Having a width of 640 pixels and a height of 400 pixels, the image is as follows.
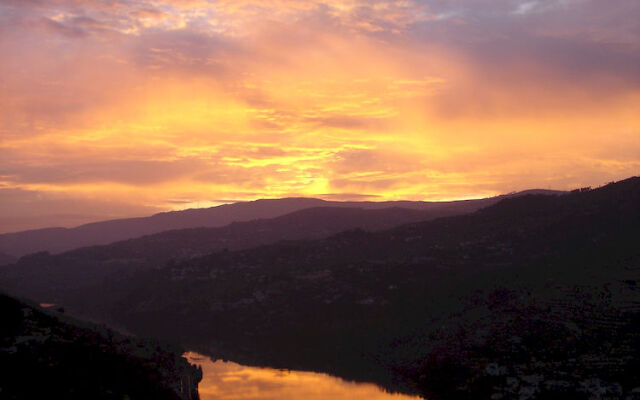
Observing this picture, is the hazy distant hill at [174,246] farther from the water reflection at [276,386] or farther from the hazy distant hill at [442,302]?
the water reflection at [276,386]

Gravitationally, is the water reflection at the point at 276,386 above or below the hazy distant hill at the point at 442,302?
below

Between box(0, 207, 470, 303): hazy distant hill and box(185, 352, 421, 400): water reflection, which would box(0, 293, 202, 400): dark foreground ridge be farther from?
box(0, 207, 470, 303): hazy distant hill

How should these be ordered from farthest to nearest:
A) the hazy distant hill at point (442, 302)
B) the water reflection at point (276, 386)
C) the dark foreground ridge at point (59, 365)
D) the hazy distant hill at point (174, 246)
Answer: the hazy distant hill at point (174, 246) < the water reflection at point (276, 386) < the hazy distant hill at point (442, 302) < the dark foreground ridge at point (59, 365)

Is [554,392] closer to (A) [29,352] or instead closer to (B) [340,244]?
(A) [29,352]

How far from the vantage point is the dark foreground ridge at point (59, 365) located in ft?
63.8

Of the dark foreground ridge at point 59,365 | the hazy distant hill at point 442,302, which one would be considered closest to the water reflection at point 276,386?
the hazy distant hill at point 442,302

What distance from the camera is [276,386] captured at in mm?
50562

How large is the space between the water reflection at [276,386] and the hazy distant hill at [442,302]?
107 inches

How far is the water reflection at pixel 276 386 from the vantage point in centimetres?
4666

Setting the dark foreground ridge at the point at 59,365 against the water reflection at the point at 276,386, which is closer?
the dark foreground ridge at the point at 59,365

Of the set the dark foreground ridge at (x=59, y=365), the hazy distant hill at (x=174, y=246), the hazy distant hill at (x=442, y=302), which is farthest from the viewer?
the hazy distant hill at (x=174, y=246)

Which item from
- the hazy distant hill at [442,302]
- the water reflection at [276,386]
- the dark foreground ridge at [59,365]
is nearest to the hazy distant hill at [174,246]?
the hazy distant hill at [442,302]

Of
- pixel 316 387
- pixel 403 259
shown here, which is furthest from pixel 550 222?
pixel 316 387

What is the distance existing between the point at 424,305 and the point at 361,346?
9770mm
